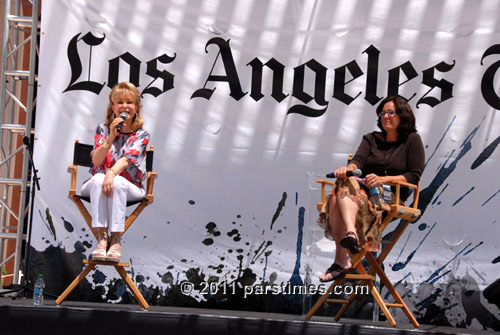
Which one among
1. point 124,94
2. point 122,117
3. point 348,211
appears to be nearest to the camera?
point 348,211

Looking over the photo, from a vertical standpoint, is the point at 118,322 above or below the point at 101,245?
below

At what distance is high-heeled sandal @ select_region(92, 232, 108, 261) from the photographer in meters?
4.07

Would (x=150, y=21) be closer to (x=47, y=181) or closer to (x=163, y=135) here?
(x=163, y=135)

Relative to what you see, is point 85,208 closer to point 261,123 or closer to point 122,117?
point 122,117

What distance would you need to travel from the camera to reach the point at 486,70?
17.1ft

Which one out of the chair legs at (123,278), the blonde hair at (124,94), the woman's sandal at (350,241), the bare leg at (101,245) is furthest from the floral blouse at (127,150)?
the woman's sandal at (350,241)

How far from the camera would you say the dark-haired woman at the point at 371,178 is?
394cm

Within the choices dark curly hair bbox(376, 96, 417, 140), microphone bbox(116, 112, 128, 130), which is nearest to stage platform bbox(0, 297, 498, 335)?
microphone bbox(116, 112, 128, 130)

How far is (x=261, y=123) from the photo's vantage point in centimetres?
537

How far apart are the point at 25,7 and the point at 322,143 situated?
252 inches

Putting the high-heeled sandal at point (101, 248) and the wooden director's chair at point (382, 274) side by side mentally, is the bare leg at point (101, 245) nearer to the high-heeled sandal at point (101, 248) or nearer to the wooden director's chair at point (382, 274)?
the high-heeled sandal at point (101, 248)

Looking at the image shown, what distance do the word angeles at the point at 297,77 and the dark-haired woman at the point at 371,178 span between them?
998 mm

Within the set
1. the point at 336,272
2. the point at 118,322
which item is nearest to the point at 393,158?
the point at 336,272

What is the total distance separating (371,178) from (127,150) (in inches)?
52.5
